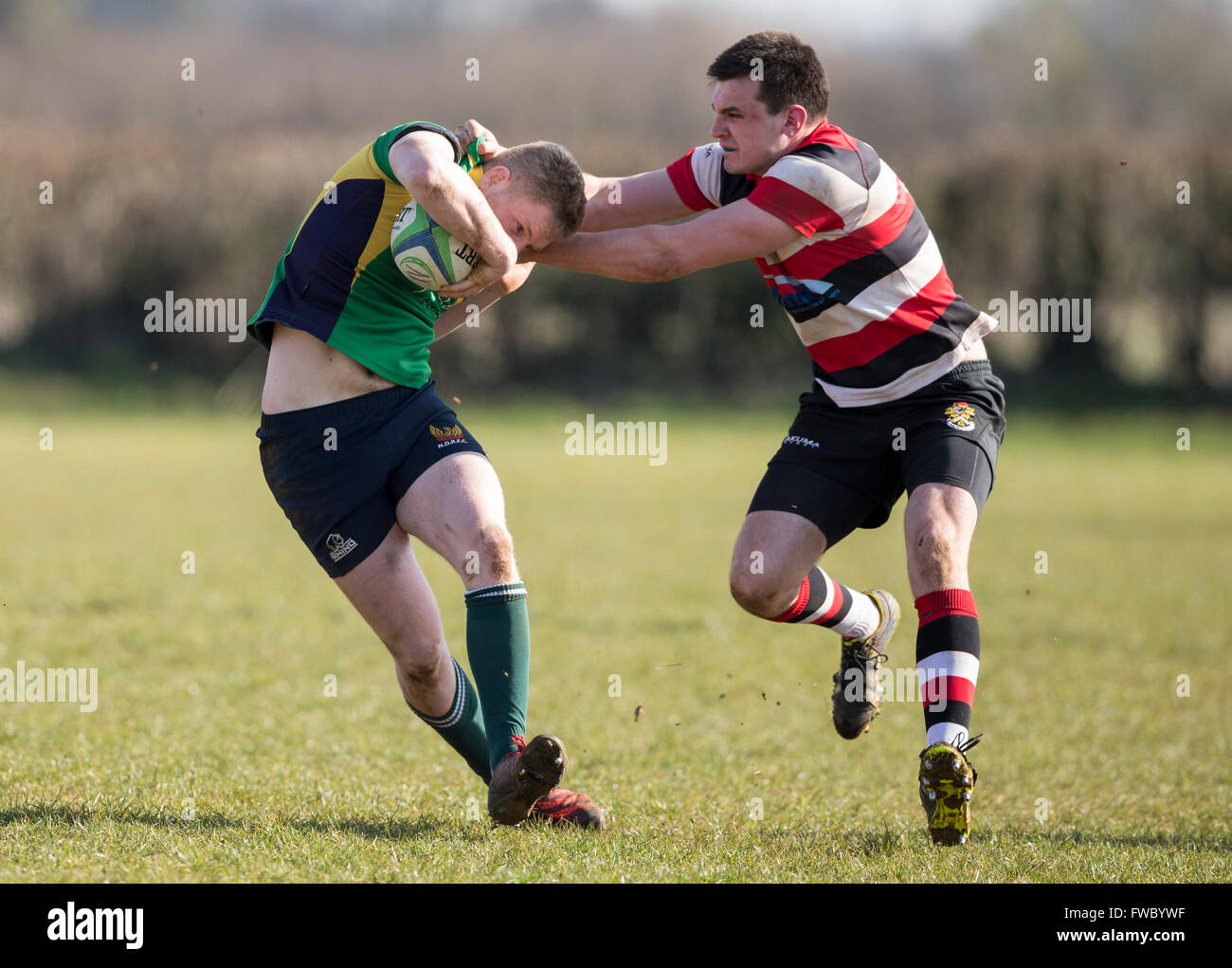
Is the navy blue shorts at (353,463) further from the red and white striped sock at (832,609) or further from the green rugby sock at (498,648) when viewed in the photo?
the red and white striped sock at (832,609)

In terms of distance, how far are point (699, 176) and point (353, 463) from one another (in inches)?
76.2

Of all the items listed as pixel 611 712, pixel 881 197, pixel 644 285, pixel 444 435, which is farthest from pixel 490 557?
pixel 644 285

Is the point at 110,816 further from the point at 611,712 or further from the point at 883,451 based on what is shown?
the point at 611,712

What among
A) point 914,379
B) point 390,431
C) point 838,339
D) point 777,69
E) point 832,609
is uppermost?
point 777,69

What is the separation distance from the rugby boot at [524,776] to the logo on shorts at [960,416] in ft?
6.47

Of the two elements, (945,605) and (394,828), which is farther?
(945,605)

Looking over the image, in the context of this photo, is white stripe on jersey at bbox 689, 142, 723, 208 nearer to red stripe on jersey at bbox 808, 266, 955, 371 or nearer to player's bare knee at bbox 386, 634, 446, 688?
red stripe on jersey at bbox 808, 266, 955, 371

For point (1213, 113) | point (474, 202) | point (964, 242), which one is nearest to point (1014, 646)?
point (474, 202)

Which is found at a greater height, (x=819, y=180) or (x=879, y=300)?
(x=819, y=180)

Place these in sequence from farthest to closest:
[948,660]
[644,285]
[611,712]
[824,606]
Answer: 1. [644,285]
2. [611,712]
3. [824,606]
4. [948,660]

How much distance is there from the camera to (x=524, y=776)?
13.8 feet

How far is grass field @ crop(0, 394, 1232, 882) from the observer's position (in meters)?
4.41

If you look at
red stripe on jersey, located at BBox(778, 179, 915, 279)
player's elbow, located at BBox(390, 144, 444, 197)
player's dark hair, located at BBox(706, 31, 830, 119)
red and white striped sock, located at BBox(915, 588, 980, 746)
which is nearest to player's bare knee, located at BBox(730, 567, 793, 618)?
red and white striped sock, located at BBox(915, 588, 980, 746)
